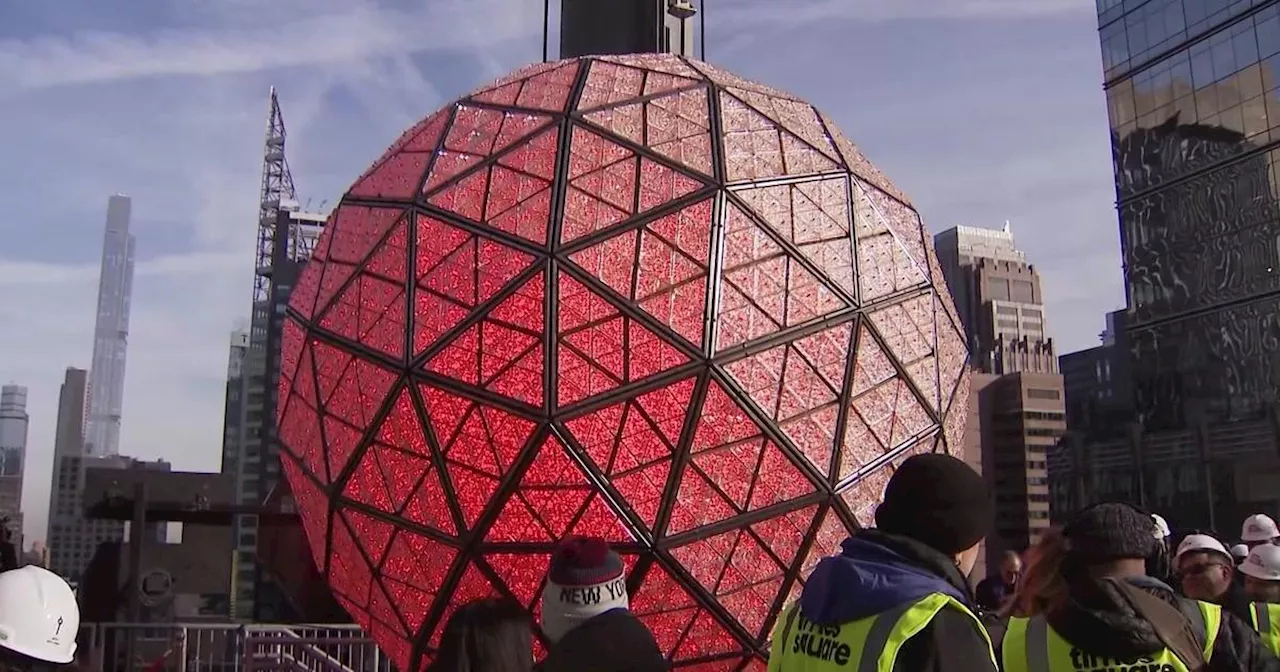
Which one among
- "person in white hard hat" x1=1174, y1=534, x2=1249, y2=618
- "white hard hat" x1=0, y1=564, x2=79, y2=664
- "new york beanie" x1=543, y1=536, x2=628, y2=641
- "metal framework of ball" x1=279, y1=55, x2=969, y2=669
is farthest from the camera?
"person in white hard hat" x1=1174, y1=534, x2=1249, y2=618

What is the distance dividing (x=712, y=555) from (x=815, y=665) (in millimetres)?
2345

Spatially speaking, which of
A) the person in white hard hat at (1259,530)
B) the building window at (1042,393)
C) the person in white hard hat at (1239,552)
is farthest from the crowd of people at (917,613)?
the building window at (1042,393)

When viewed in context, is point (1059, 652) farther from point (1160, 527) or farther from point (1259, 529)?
point (1259, 529)

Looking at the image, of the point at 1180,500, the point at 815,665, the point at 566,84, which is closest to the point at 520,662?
the point at 815,665

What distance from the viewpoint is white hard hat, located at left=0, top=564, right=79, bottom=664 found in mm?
2826

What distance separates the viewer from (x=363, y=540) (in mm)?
5191

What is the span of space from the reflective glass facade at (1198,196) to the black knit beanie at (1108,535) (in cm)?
4832

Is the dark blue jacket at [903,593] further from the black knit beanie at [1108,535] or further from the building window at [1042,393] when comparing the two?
the building window at [1042,393]

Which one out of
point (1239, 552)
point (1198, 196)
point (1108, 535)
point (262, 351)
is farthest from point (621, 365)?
point (262, 351)

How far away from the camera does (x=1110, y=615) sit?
2.69 metres

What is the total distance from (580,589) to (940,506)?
1.10 meters

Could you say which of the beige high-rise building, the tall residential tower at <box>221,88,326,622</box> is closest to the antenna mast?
the tall residential tower at <box>221,88,326,622</box>

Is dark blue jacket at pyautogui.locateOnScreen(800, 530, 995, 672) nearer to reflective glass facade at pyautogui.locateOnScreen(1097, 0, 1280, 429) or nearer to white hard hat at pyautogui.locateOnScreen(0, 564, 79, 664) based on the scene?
white hard hat at pyautogui.locateOnScreen(0, 564, 79, 664)

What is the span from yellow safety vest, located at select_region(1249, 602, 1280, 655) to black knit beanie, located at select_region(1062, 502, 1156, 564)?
36.9 inches
